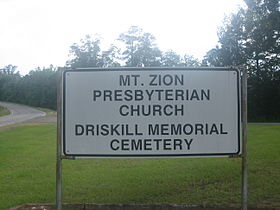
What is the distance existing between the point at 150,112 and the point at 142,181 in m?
3.60

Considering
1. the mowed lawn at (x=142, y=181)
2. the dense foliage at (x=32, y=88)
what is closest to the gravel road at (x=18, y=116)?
the mowed lawn at (x=142, y=181)

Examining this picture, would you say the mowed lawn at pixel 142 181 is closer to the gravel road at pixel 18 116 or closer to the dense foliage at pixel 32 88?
the gravel road at pixel 18 116

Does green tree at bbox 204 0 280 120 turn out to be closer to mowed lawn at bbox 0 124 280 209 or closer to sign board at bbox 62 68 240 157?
mowed lawn at bbox 0 124 280 209

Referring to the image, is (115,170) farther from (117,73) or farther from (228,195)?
(117,73)

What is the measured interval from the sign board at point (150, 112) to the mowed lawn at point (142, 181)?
2.02m

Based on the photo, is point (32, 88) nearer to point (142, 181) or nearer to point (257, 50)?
point (257, 50)

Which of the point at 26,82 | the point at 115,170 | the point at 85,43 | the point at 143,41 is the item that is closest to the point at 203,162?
Result: the point at 115,170

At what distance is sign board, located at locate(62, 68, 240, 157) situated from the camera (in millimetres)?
3527

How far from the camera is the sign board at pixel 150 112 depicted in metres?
3.53

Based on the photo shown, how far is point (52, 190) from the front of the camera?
20.4 ft

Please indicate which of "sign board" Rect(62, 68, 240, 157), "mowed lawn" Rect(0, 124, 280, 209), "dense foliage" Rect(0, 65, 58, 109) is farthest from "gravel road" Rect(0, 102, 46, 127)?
→ "sign board" Rect(62, 68, 240, 157)

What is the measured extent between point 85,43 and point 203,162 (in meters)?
66.8

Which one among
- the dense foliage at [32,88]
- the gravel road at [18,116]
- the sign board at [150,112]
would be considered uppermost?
the dense foliage at [32,88]

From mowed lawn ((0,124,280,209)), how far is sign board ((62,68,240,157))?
6.64 ft
